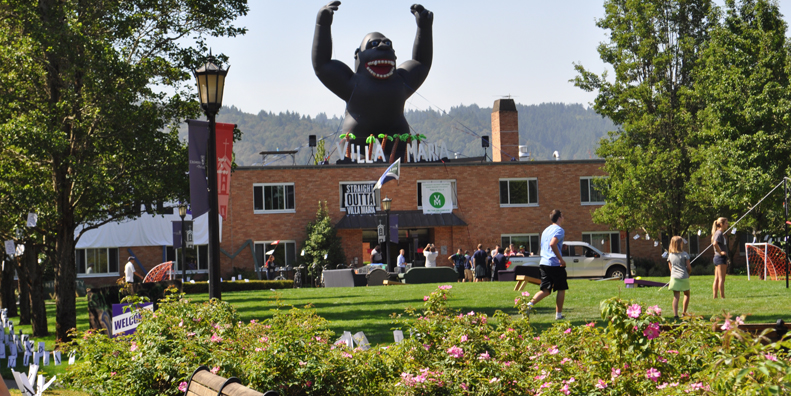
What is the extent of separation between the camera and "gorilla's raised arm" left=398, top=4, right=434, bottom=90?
44.7m

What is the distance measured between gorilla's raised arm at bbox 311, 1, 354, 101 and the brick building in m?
5.19

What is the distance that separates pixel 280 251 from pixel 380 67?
11923mm

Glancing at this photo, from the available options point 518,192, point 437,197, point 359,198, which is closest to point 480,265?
point 437,197

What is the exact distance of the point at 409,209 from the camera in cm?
4231

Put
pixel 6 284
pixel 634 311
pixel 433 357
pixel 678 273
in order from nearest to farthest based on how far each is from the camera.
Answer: pixel 634 311 → pixel 433 357 → pixel 678 273 → pixel 6 284

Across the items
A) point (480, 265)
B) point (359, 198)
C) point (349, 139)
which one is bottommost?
point (480, 265)

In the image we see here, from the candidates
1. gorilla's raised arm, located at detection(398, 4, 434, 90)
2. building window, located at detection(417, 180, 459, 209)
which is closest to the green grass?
building window, located at detection(417, 180, 459, 209)

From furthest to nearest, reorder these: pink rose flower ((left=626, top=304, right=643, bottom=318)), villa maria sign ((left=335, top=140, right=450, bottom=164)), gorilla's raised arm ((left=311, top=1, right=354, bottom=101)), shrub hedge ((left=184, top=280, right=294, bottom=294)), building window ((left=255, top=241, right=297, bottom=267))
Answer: villa maria sign ((left=335, top=140, right=450, bottom=164)) < gorilla's raised arm ((left=311, top=1, right=354, bottom=101)) < building window ((left=255, top=241, right=297, bottom=267)) < shrub hedge ((left=184, top=280, right=294, bottom=294)) < pink rose flower ((left=626, top=304, right=643, bottom=318))

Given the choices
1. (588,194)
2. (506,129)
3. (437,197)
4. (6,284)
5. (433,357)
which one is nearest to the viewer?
(433,357)

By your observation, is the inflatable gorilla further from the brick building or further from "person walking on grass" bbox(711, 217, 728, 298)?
"person walking on grass" bbox(711, 217, 728, 298)

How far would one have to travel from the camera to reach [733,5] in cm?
2925

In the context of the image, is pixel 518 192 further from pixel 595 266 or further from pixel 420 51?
pixel 595 266

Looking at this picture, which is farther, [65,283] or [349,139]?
[349,139]

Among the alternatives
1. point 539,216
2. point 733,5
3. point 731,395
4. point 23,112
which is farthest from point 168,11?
point 539,216
